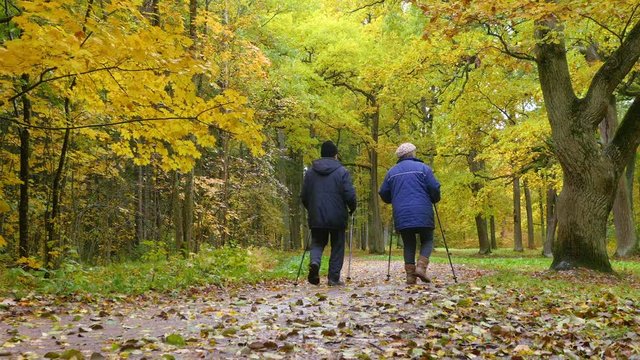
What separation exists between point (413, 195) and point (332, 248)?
146 centimetres

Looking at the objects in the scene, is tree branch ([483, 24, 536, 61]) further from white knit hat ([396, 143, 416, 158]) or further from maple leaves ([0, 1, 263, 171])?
maple leaves ([0, 1, 263, 171])

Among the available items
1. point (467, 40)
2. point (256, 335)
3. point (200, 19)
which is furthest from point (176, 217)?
point (256, 335)

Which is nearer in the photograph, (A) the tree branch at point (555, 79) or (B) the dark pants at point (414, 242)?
(B) the dark pants at point (414, 242)

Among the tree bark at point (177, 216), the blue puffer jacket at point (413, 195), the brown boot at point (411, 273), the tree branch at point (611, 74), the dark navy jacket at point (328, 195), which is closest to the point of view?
the blue puffer jacket at point (413, 195)

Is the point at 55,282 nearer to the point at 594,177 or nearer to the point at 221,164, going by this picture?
the point at 594,177

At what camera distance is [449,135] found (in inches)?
798

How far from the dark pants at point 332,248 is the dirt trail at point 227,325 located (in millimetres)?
855

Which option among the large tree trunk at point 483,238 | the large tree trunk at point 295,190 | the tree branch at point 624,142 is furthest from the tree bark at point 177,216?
the large tree trunk at point 483,238

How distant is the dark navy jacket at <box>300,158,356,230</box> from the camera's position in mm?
7973

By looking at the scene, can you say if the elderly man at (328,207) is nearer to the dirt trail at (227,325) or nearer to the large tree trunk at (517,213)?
the dirt trail at (227,325)

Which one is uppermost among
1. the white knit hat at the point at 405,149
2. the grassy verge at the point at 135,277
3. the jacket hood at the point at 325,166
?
the white knit hat at the point at 405,149

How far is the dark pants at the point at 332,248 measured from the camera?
7.98 meters

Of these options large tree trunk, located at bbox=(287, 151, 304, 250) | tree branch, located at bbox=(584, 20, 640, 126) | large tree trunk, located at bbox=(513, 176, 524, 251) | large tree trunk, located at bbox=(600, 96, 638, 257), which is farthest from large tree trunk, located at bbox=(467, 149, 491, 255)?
tree branch, located at bbox=(584, 20, 640, 126)

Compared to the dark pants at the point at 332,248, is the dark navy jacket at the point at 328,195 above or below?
above
